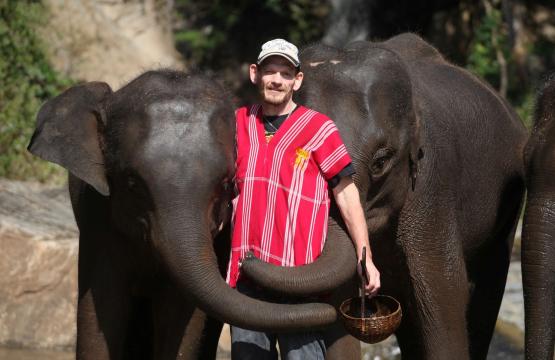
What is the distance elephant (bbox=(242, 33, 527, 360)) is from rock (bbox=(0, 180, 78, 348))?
2380 mm

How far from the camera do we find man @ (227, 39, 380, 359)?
20.4 feet

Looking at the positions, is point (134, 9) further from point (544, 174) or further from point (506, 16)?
point (544, 174)

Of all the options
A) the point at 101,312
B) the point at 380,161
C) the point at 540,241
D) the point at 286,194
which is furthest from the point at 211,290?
the point at 540,241

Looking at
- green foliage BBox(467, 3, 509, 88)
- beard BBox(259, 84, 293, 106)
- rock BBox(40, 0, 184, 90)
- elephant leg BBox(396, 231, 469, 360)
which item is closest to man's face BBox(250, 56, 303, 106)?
beard BBox(259, 84, 293, 106)

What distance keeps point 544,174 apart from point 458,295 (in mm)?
936

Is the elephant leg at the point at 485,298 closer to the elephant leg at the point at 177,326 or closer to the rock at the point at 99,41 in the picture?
the elephant leg at the point at 177,326

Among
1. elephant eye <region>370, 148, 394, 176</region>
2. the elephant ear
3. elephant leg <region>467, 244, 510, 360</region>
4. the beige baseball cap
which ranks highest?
the beige baseball cap

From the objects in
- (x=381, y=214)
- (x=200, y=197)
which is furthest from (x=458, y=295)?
(x=200, y=197)

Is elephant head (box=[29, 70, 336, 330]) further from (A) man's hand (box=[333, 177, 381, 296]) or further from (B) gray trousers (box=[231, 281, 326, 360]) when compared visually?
(A) man's hand (box=[333, 177, 381, 296])

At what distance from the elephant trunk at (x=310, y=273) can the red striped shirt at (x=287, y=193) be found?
91mm

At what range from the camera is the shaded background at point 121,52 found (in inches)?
375

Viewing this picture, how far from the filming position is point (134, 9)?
57.1 feet

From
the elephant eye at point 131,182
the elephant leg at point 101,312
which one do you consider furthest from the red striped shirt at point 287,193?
the elephant leg at point 101,312

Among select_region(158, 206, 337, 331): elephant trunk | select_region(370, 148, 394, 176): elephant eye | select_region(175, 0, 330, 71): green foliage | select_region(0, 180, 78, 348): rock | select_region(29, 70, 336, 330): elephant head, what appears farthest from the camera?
select_region(175, 0, 330, 71): green foliage
